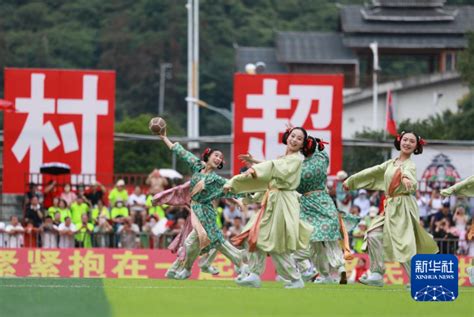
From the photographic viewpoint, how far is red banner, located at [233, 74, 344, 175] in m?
28.3

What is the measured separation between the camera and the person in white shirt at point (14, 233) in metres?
26.7

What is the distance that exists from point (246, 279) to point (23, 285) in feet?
7.98

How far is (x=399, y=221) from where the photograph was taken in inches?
746

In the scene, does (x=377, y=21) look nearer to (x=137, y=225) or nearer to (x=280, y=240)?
(x=137, y=225)

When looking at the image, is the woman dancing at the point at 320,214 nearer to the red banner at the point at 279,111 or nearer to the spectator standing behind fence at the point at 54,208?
the spectator standing behind fence at the point at 54,208

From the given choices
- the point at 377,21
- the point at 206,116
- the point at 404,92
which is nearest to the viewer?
the point at 404,92

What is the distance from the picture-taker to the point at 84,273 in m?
25.7

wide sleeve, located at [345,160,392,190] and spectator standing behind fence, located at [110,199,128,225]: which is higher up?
wide sleeve, located at [345,160,392,190]

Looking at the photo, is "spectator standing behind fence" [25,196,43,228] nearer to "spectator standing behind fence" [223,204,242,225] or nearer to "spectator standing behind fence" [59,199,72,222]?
"spectator standing behind fence" [59,199,72,222]

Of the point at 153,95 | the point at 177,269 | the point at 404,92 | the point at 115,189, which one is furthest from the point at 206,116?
the point at 177,269

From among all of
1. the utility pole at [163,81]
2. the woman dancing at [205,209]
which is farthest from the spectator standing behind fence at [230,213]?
the utility pole at [163,81]

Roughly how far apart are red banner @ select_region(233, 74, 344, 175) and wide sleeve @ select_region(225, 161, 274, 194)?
33.0ft

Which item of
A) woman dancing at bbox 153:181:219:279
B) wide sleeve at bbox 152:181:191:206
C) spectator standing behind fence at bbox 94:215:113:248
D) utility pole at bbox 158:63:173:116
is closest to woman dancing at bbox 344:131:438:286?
woman dancing at bbox 153:181:219:279

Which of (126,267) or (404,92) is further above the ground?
(404,92)
